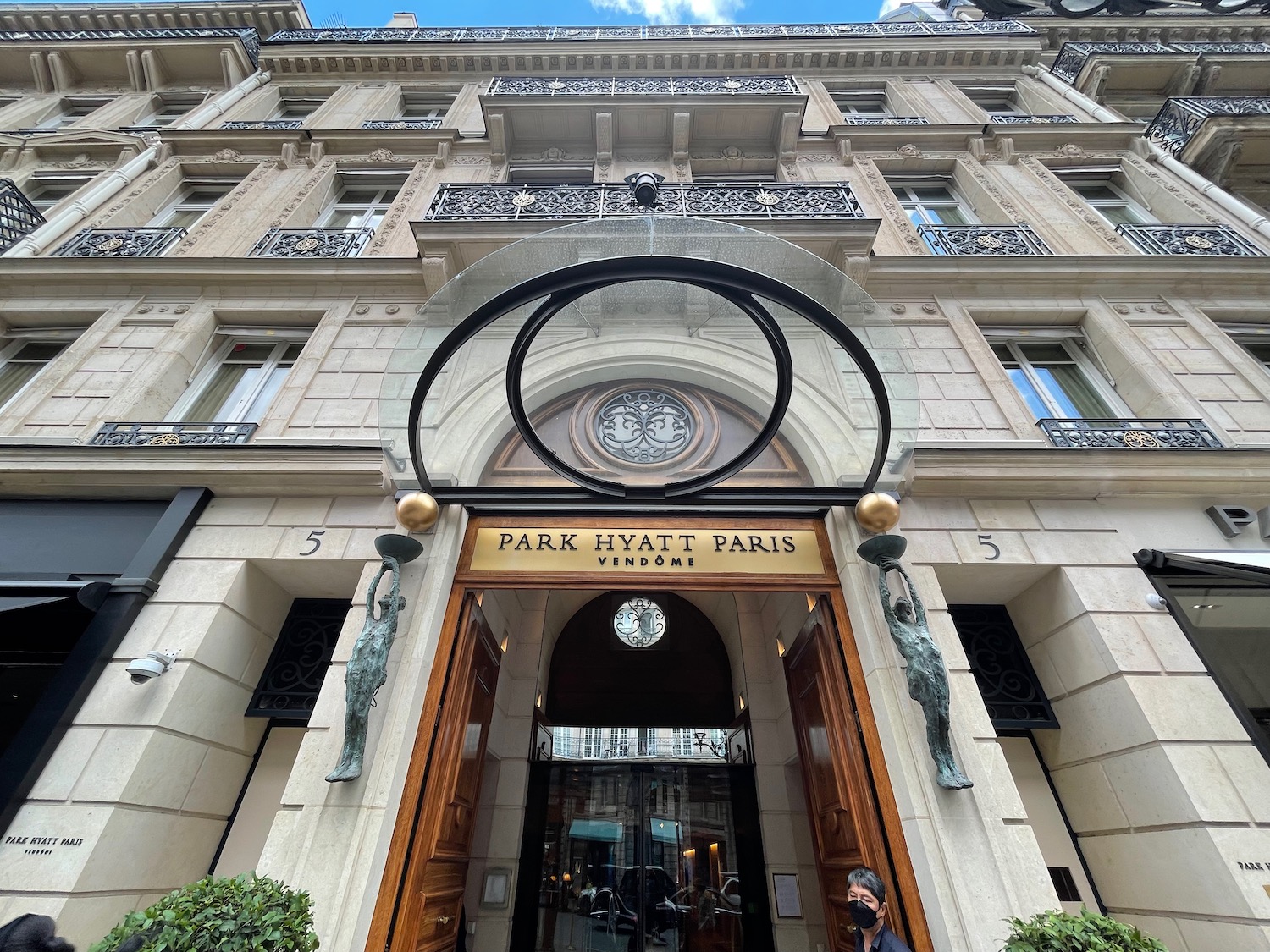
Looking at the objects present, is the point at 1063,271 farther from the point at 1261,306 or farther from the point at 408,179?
the point at 408,179

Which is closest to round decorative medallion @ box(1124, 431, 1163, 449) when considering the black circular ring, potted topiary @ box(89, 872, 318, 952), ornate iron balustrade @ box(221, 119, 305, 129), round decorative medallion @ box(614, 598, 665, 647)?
the black circular ring

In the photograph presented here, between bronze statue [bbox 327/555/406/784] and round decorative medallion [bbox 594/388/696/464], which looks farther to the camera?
round decorative medallion [bbox 594/388/696/464]

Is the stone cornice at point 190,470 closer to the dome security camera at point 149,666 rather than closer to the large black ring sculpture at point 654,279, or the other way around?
the large black ring sculpture at point 654,279

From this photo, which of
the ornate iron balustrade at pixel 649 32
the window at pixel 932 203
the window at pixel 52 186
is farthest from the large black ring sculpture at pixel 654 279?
the ornate iron balustrade at pixel 649 32

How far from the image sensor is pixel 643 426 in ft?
19.7

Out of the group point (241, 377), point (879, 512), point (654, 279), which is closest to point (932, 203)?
point (879, 512)

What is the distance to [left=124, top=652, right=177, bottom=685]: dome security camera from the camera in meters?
3.92

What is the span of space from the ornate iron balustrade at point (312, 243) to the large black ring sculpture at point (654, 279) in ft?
15.2

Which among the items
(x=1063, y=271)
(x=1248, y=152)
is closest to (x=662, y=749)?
(x=1063, y=271)

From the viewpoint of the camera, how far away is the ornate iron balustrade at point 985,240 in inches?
285

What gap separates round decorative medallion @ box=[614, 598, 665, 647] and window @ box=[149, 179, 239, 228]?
9.54 m

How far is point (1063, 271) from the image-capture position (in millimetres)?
6676

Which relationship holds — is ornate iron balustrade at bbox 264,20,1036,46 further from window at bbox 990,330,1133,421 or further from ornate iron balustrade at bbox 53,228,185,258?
window at bbox 990,330,1133,421

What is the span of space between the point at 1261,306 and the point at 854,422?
6.08 metres
